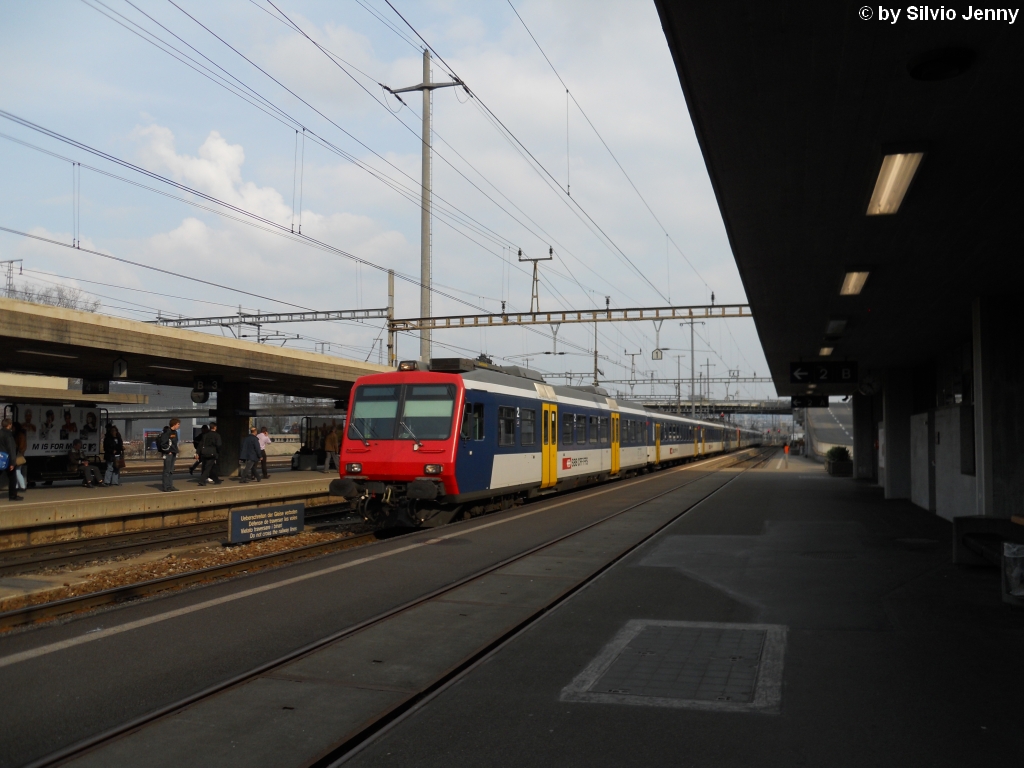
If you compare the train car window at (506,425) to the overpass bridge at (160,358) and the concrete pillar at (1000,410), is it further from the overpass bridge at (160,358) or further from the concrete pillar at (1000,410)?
the concrete pillar at (1000,410)

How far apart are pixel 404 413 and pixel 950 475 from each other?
10.2 metres

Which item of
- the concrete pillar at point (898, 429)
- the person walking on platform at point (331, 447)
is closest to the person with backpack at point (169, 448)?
the person walking on platform at point (331, 447)

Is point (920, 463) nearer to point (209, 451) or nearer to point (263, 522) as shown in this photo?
point (263, 522)

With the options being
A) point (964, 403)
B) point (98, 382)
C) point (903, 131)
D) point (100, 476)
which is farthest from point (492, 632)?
point (98, 382)

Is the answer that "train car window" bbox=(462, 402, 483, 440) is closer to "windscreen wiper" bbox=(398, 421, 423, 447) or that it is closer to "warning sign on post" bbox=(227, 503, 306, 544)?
"windscreen wiper" bbox=(398, 421, 423, 447)

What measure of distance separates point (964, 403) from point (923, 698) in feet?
36.4

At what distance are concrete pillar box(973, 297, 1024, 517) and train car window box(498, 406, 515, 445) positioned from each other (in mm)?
8270

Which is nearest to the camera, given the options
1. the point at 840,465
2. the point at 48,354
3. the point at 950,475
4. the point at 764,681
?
the point at 764,681

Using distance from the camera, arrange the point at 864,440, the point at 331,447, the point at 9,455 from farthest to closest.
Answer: the point at 864,440, the point at 331,447, the point at 9,455

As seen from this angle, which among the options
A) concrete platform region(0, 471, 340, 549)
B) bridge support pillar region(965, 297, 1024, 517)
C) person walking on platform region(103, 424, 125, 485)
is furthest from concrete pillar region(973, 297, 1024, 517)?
person walking on platform region(103, 424, 125, 485)

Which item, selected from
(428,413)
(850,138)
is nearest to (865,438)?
(428,413)

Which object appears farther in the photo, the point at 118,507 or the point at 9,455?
the point at 118,507

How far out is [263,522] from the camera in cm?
1418

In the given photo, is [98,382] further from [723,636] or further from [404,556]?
[723,636]
